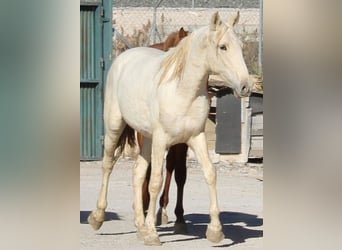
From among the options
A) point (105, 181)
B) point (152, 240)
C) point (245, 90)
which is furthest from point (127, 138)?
point (245, 90)

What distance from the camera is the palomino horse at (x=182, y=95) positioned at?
232 inches

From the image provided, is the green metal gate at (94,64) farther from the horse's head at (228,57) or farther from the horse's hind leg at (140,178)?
the horse's head at (228,57)

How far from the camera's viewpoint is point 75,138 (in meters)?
2.16

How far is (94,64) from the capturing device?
40.7 feet

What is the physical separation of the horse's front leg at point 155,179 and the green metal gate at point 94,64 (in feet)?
18.8

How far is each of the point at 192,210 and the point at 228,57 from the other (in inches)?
111

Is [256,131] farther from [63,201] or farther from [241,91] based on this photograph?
[63,201]

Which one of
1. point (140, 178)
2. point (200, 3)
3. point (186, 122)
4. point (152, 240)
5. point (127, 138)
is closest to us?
point (186, 122)

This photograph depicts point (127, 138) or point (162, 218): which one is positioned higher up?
point (127, 138)

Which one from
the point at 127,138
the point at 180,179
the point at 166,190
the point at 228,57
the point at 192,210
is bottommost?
the point at 192,210

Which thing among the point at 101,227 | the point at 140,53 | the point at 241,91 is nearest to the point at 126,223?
the point at 101,227

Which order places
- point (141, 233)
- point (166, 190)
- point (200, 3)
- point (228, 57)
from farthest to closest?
1. point (200, 3)
2. point (166, 190)
3. point (141, 233)
4. point (228, 57)

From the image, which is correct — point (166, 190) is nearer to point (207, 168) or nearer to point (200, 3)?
point (207, 168)

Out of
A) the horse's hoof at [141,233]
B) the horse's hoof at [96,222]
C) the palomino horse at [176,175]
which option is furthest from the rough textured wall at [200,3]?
the horse's hoof at [141,233]
